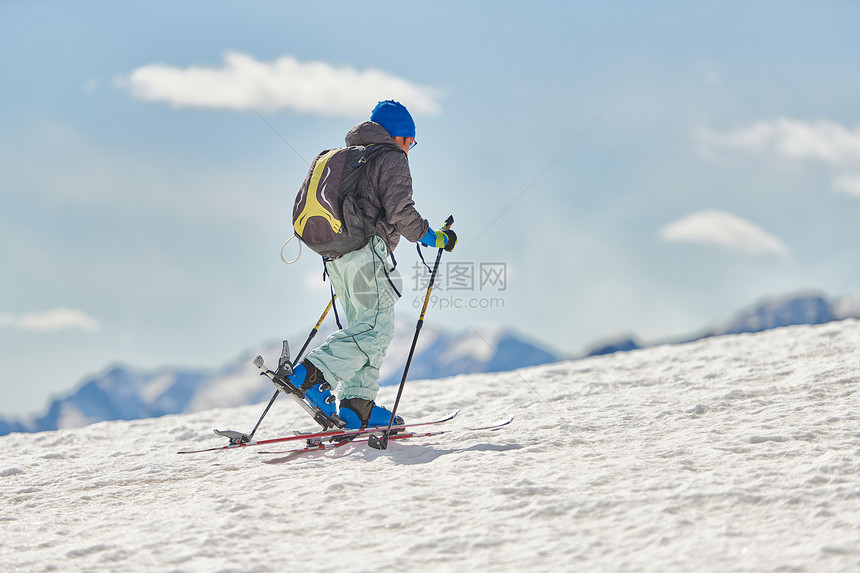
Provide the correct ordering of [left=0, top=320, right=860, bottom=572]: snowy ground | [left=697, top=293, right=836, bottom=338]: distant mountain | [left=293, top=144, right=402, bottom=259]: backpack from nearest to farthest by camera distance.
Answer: [left=0, top=320, right=860, bottom=572]: snowy ground < [left=293, top=144, right=402, bottom=259]: backpack < [left=697, top=293, right=836, bottom=338]: distant mountain

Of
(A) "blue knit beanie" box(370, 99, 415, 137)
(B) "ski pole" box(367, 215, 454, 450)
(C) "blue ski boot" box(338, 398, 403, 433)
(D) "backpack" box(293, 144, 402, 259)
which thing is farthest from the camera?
(A) "blue knit beanie" box(370, 99, 415, 137)

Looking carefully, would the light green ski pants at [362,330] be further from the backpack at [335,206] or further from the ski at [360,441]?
the ski at [360,441]

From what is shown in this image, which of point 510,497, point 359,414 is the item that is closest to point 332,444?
point 359,414

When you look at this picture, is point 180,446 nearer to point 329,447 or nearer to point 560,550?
point 329,447

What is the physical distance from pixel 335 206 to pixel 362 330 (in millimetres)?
1025

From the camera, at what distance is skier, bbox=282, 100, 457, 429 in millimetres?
5352

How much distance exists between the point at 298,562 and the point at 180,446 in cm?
412

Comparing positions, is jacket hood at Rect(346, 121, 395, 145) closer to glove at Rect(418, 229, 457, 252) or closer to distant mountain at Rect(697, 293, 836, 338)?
glove at Rect(418, 229, 457, 252)

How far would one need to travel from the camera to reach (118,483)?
516 cm

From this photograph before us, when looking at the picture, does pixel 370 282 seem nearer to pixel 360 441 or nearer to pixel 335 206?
pixel 335 206

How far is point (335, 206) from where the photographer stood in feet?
17.4

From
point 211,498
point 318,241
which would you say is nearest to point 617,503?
point 211,498

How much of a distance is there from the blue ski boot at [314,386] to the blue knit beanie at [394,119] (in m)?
2.12

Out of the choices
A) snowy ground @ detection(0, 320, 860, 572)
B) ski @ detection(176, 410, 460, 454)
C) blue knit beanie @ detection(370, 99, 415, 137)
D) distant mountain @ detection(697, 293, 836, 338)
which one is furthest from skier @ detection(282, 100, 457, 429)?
distant mountain @ detection(697, 293, 836, 338)
